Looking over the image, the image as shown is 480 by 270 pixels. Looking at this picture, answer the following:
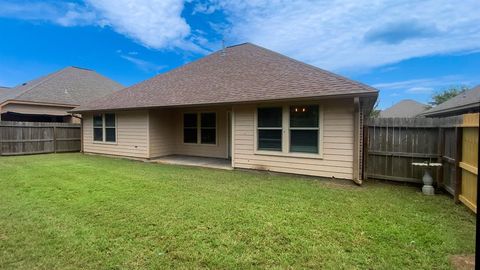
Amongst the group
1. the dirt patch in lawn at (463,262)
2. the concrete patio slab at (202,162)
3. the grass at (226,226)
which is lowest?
the dirt patch in lawn at (463,262)

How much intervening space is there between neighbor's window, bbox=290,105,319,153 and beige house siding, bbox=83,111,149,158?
6.44 m

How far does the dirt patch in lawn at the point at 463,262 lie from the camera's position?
8.98ft

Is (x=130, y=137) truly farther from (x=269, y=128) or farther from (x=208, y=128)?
(x=269, y=128)

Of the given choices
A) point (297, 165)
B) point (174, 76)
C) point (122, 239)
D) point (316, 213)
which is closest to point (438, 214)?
point (316, 213)

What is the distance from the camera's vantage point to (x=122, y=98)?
488 inches

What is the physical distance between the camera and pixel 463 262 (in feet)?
9.34

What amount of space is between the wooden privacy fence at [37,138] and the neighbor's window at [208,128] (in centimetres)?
811

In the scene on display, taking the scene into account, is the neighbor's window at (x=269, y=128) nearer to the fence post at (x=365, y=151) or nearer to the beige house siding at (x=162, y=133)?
the fence post at (x=365, y=151)

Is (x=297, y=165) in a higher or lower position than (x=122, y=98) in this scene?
lower

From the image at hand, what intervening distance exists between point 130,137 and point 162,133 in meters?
1.43

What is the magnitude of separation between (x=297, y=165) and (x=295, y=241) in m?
4.39

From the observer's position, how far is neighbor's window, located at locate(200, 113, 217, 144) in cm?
1118

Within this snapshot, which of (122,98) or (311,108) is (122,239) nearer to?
(311,108)

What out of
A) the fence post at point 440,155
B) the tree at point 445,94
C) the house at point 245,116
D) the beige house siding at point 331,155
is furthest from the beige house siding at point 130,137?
the tree at point 445,94
